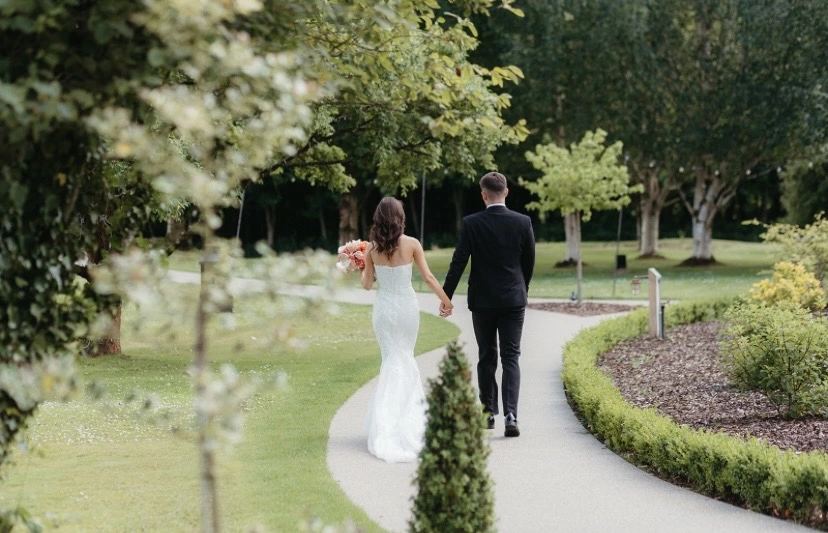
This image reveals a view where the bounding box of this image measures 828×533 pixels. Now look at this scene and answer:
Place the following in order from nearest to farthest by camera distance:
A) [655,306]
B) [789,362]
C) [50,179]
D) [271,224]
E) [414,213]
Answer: [50,179]
[789,362]
[655,306]
[414,213]
[271,224]

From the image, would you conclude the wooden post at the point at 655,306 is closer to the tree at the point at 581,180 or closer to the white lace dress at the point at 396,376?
the tree at the point at 581,180

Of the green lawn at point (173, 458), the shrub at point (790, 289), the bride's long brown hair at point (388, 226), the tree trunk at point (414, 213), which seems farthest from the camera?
the tree trunk at point (414, 213)

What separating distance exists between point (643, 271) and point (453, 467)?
35.3 m

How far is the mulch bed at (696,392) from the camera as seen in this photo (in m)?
8.78

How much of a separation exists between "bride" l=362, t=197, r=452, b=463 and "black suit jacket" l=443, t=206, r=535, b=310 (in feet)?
1.04

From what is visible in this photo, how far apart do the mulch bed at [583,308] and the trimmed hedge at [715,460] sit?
480 inches

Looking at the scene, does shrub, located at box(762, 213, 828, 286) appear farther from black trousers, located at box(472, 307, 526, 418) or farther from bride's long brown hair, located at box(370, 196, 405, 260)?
bride's long brown hair, located at box(370, 196, 405, 260)

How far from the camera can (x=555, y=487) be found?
7055 millimetres

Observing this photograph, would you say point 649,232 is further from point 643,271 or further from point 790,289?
point 790,289

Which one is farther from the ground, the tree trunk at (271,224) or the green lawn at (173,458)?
the tree trunk at (271,224)

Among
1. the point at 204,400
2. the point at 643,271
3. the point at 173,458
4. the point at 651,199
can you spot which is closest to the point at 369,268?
the point at 173,458

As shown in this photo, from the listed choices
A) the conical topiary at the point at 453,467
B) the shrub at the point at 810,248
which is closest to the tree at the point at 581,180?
the shrub at the point at 810,248

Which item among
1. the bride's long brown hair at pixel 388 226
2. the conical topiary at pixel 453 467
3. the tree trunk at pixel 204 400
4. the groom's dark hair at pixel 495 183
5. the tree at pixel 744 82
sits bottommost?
the conical topiary at pixel 453 467

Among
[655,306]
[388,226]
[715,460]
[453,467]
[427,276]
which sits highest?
[388,226]
